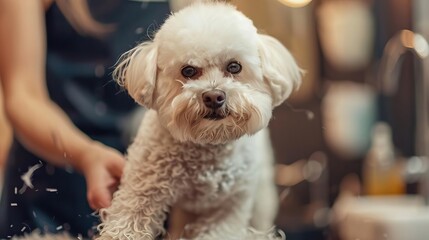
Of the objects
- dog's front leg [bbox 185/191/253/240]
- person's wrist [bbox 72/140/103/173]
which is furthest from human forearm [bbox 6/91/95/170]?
dog's front leg [bbox 185/191/253/240]

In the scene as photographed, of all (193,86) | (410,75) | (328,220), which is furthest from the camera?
(410,75)

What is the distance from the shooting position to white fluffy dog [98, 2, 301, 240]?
448 millimetres

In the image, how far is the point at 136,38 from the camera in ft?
1.70

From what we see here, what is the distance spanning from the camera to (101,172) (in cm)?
51

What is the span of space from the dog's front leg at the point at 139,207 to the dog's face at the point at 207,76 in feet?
0.16

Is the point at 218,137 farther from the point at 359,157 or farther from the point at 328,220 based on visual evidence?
the point at 359,157

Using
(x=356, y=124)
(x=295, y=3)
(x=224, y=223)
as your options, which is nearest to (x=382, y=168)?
(x=356, y=124)

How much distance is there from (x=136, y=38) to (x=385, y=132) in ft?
1.83

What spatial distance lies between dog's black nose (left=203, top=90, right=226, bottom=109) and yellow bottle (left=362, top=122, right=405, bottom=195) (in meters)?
0.54

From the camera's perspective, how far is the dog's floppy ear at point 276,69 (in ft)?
1.55

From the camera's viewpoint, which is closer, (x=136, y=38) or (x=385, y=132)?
(x=136, y=38)

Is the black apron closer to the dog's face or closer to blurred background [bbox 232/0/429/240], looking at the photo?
the dog's face

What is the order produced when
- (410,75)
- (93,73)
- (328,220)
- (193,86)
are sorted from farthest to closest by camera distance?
(410,75) < (328,220) < (93,73) < (193,86)

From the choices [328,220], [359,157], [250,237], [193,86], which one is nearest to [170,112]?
[193,86]
